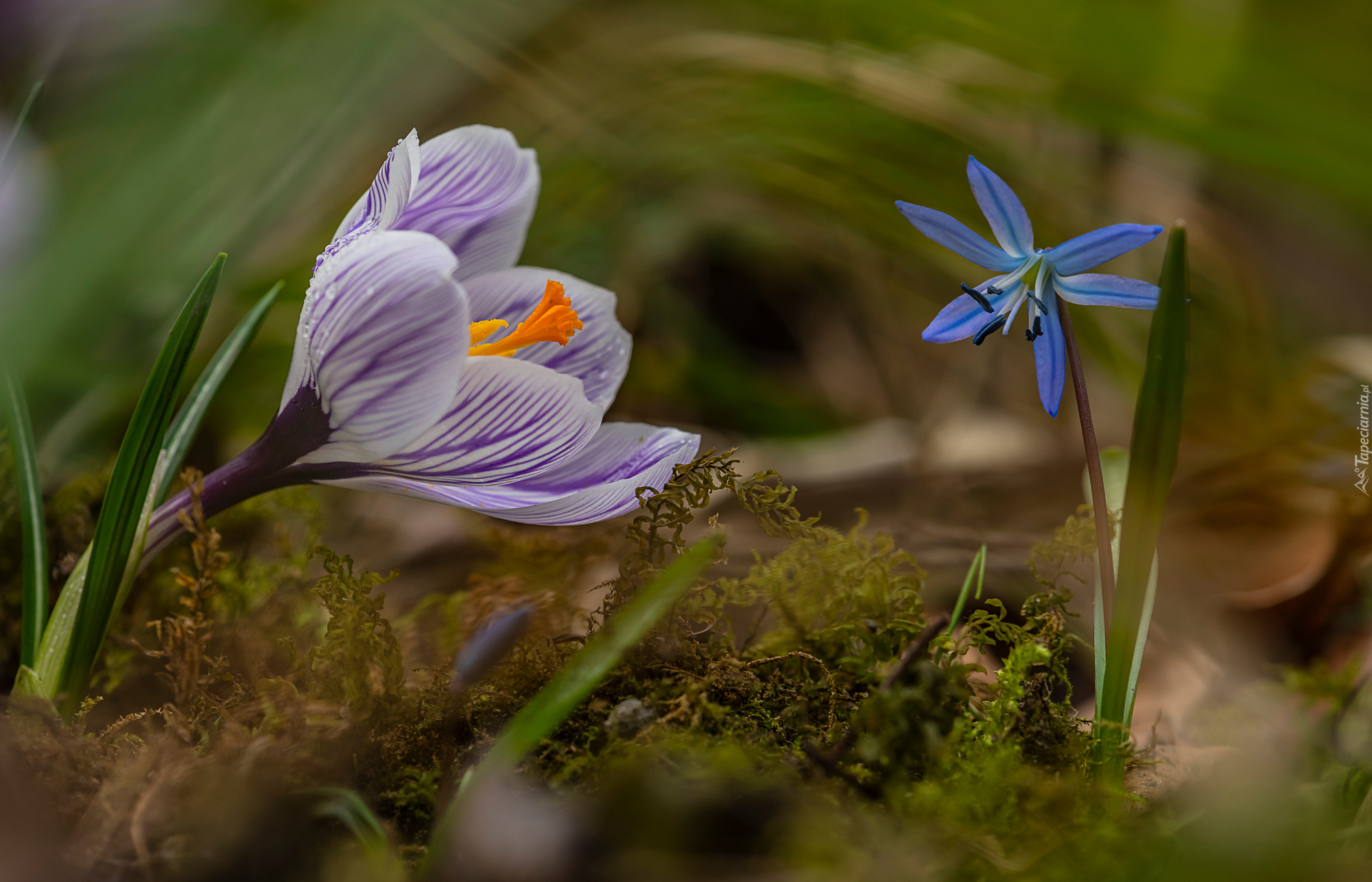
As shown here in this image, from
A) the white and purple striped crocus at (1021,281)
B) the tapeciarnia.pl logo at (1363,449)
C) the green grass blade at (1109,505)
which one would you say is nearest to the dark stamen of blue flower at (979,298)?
the white and purple striped crocus at (1021,281)

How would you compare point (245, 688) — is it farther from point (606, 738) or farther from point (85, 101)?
point (85, 101)

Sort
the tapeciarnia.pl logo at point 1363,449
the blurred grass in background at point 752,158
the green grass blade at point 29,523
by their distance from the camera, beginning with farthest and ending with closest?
the blurred grass in background at point 752,158, the tapeciarnia.pl logo at point 1363,449, the green grass blade at point 29,523

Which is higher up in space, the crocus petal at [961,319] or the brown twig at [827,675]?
the crocus petal at [961,319]

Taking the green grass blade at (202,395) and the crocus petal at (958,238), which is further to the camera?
the green grass blade at (202,395)

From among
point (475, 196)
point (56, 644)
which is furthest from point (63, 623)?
point (475, 196)

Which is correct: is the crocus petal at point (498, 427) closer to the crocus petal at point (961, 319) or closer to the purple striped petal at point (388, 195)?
the purple striped petal at point (388, 195)

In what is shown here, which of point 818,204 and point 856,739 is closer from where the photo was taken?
point 856,739

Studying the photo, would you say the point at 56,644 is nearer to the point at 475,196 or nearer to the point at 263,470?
the point at 263,470

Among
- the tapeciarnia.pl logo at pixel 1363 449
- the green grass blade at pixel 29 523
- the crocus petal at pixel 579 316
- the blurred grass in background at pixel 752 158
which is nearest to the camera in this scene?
the green grass blade at pixel 29 523
